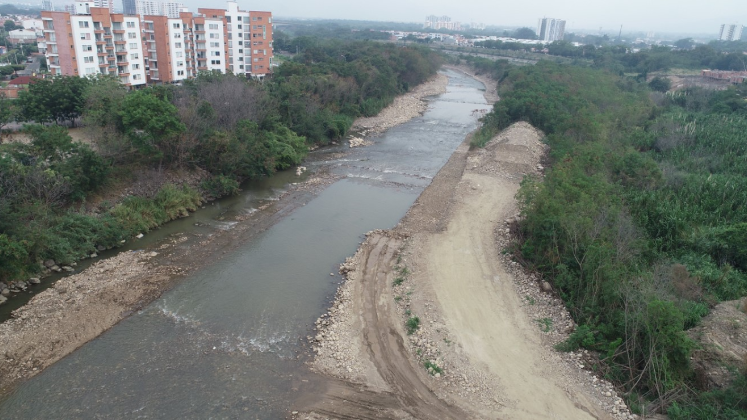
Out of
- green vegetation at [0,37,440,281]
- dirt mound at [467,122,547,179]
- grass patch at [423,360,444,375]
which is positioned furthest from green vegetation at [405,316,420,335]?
dirt mound at [467,122,547,179]

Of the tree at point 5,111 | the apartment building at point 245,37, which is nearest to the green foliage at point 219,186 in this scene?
the tree at point 5,111

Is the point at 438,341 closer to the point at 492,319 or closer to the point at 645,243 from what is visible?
the point at 492,319

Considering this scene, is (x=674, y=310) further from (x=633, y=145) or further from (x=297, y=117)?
(x=297, y=117)

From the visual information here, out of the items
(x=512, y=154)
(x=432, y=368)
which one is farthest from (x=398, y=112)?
(x=432, y=368)

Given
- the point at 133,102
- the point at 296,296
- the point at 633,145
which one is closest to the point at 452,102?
the point at 633,145

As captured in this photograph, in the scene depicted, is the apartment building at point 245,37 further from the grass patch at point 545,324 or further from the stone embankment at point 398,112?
the grass patch at point 545,324
